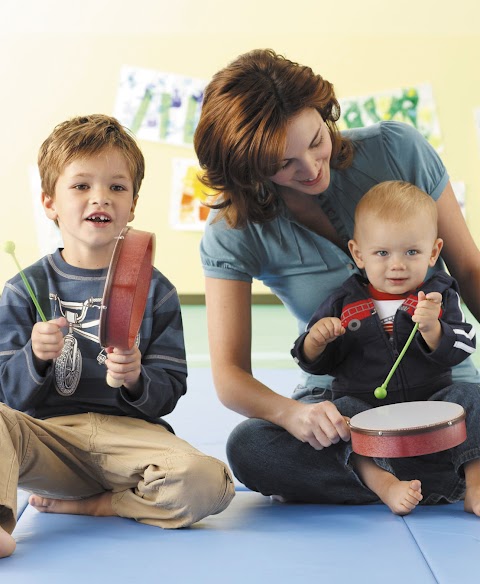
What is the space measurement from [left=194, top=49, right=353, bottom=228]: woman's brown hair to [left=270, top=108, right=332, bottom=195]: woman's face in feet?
0.06

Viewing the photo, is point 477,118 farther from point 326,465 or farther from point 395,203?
point 326,465

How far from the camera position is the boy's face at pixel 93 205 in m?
1.54

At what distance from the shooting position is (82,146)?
158cm

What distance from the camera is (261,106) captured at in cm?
145

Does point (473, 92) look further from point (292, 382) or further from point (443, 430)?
point (443, 430)

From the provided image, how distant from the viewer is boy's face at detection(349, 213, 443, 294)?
1521 millimetres

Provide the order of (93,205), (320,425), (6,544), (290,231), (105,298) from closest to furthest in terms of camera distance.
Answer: (6,544) → (105,298) → (320,425) → (93,205) → (290,231)

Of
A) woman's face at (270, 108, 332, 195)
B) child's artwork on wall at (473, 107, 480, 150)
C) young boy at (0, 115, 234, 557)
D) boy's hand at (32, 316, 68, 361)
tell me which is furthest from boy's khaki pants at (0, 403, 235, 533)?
child's artwork on wall at (473, 107, 480, 150)

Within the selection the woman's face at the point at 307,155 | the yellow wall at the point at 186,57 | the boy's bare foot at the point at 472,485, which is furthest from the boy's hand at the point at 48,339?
the yellow wall at the point at 186,57

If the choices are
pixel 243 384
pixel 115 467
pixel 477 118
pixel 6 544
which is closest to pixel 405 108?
pixel 477 118

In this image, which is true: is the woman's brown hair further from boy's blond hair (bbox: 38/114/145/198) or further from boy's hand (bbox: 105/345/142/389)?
boy's hand (bbox: 105/345/142/389)

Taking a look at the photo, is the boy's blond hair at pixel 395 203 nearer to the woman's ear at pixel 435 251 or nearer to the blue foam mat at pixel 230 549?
the woman's ear at pixel 435 251

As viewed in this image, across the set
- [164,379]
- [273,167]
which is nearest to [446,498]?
[164,379]

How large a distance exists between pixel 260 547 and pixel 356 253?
1.88 ft
